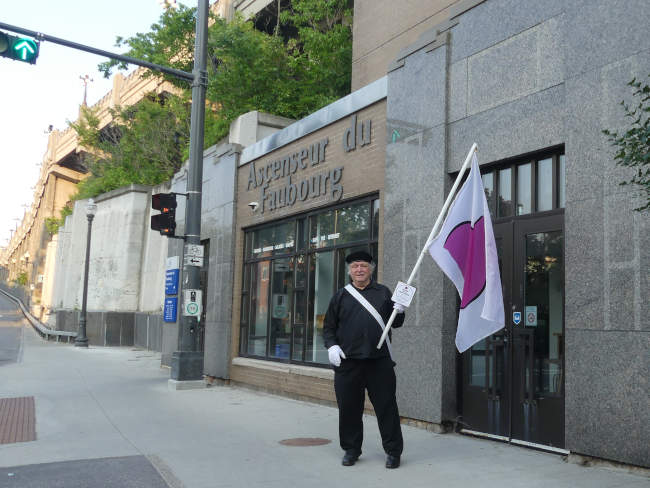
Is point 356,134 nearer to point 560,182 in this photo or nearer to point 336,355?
point 560,182

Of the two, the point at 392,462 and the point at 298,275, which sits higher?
the point at 298,275

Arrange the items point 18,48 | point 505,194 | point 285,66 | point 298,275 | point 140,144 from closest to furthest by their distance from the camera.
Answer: point 505,194 < point 18,48 < point 298,275 < point 285,66 < point 140,144

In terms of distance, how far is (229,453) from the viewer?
22.2ft

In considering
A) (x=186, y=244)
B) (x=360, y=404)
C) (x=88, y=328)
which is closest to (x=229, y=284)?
(x=186, y=244)

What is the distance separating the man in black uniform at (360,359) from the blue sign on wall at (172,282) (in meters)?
8.94

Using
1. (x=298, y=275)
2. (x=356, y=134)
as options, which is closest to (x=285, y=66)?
(x=298, y=275)

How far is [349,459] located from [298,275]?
5831 mm

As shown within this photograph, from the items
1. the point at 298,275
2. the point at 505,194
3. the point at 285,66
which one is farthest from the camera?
the point at 285,66

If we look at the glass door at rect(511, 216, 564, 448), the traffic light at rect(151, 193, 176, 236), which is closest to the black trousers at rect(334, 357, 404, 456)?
the glass door at rect(511, 216, 564, 448)

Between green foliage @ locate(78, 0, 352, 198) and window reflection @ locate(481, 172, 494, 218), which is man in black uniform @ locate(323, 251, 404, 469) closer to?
window reflection @ locate(481, 172, 494, 218)

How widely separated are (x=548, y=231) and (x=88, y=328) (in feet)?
79.8

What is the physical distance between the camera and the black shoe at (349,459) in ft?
20.4

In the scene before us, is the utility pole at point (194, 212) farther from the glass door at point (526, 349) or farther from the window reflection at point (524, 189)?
the window reflection at point (524, 189)

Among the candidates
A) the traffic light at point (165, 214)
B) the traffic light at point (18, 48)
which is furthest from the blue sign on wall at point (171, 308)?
the traffic light at point (18, 48)
